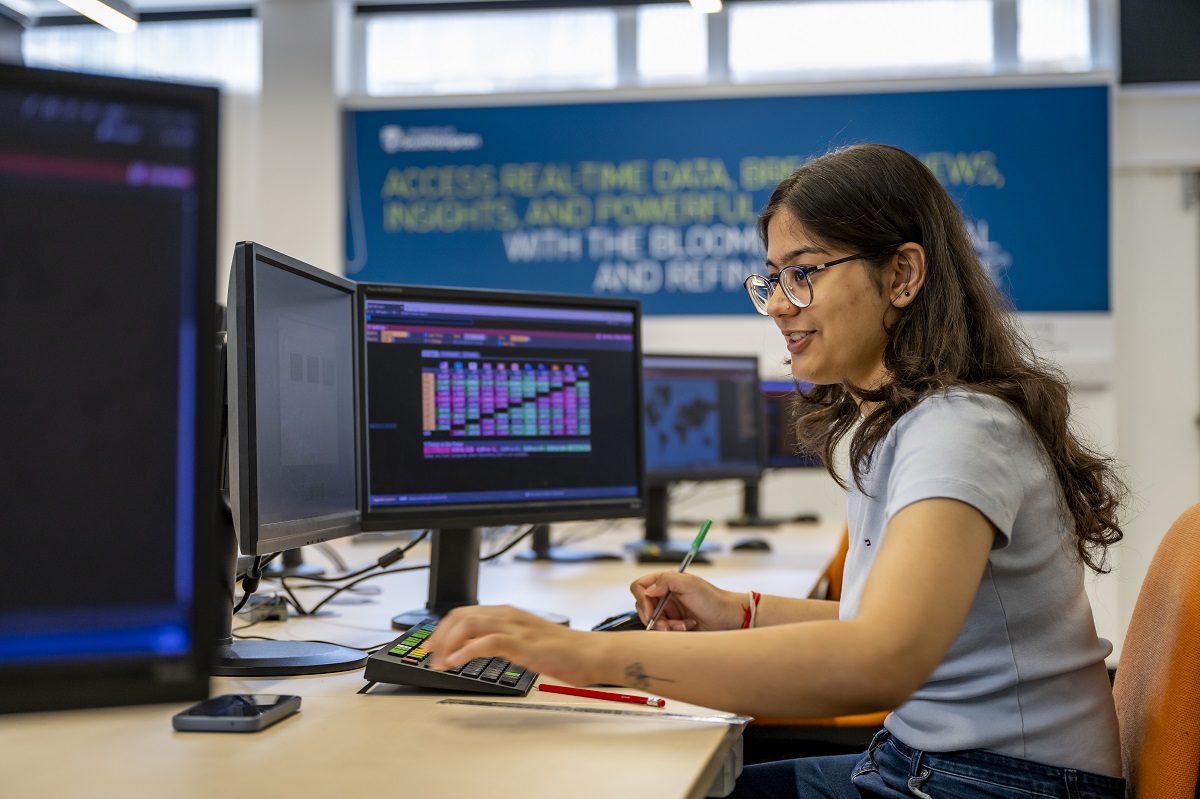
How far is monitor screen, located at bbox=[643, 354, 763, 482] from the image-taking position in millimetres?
3062

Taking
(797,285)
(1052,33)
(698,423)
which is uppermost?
(1052,33)

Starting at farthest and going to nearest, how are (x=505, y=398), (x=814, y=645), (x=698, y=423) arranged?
1. (x=698, y=423)
2. (x=505, y=398)
3. (x=814, y=645)

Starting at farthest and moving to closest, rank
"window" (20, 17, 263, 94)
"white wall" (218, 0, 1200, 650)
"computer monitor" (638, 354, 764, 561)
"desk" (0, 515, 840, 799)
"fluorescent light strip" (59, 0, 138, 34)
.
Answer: "window" (20, 17, 263, 94)
"white wall" (218, 0, 1200, 650)
"fluorescent light strip" (59, 0, 138, 34)
"computer monitor" (638, 354, 764, 561)
"desk" (0, 515, 840, 799)

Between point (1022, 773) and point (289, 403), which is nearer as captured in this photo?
point (1022, 773)

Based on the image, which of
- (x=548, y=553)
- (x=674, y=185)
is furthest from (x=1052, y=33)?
(x=548, y=553)

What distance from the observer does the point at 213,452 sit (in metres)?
0.64

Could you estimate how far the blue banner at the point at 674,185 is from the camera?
4.47 meters

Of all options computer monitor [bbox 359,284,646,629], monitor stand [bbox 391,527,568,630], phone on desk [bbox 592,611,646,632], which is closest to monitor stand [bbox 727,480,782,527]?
computer monitor [bbox 359,284,646,629]

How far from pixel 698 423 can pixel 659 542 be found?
0.45 meters

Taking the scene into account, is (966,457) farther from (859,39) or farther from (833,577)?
(859,39)

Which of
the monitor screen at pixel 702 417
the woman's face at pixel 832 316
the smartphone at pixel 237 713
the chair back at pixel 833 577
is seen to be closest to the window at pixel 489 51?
the monitor screen at pixel 702 417

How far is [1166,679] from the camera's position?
106 cm

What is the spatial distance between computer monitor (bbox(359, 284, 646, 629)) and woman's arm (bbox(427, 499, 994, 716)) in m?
0.67

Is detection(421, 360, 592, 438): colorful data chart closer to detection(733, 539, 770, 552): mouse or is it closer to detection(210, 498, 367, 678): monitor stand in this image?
detection(210, 498, 367, 678): monitor stand
